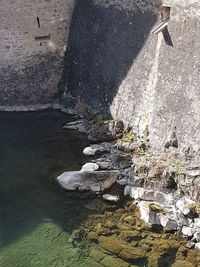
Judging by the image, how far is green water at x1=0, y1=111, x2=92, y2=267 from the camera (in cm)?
823

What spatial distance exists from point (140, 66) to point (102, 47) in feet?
6.47

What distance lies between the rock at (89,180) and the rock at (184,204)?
5.49 feet

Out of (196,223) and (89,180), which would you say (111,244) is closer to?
(196,223)

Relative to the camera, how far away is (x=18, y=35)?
42.7ft

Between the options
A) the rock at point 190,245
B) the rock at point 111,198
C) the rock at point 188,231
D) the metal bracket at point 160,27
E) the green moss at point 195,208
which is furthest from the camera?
the metal bracket at point 160,27

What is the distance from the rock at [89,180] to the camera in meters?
9.84

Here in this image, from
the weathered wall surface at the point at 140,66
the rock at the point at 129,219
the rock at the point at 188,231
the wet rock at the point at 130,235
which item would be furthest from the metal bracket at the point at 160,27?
the wet rock at the point at 130,235

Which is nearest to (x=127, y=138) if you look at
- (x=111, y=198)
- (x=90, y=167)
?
(x=90, y=167)

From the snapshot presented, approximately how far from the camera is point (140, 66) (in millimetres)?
11219

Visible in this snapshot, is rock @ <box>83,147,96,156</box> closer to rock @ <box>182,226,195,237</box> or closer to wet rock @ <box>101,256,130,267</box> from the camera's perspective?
rock @ <box>182,226,195,237</box>

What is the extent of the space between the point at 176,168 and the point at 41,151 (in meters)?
3.94

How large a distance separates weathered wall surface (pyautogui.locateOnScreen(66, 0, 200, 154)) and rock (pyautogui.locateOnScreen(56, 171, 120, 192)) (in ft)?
4.98

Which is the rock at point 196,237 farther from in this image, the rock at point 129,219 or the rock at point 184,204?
the rock at point 129,219

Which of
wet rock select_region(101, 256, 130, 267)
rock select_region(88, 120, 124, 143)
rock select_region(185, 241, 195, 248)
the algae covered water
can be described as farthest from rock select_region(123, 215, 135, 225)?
rock select_region(88, 120, 124, 143)
